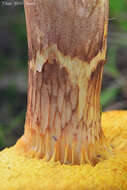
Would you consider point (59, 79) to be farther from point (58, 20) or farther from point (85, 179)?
point (85, 179)

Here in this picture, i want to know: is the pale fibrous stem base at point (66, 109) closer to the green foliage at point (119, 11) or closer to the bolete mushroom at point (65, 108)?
the bolete mushroom at point (65, 108)

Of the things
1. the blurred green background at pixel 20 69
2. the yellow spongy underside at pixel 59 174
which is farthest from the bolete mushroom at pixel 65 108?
the blurred green background at pixel 20 69

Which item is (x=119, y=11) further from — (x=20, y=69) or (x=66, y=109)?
(x=20, y=69)

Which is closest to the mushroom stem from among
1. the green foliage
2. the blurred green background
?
the blurred green background

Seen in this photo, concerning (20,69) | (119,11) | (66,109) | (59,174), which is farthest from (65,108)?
Answer: (20,69)

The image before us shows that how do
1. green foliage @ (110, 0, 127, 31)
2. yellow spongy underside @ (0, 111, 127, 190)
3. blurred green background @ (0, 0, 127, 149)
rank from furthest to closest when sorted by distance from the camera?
blurred green background @ (0, 0, 127, 149), green foliage @ (110, 0, 127, 31), yellow spongy underside @ (0, 111, 127, 190)

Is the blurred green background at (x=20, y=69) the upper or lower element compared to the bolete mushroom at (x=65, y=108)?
lower

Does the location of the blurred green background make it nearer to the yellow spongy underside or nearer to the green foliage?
the green foliage
